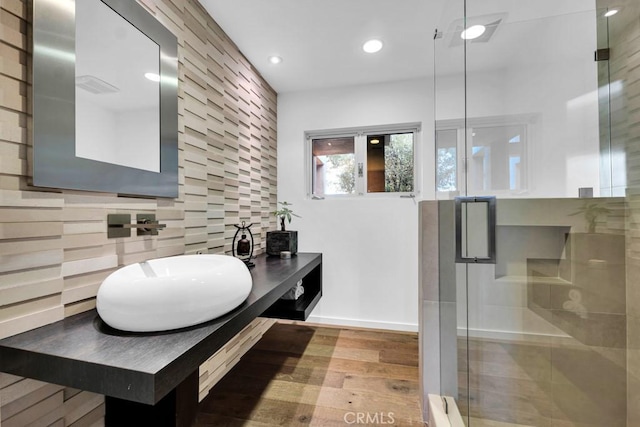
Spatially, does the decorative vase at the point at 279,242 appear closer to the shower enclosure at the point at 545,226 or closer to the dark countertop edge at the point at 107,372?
the shower enclosure at the point at 545,226

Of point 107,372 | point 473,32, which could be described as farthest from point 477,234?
point 107,372

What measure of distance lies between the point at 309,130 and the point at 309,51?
760 millimetres

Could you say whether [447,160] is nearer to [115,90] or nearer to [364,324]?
[364,324]

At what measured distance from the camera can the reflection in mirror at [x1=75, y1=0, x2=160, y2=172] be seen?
99cm

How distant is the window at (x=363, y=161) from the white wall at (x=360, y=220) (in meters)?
0.12

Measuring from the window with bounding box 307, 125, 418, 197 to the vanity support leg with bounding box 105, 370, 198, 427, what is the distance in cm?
208

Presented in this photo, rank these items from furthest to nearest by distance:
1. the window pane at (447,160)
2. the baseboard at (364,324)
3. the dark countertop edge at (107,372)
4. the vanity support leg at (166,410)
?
1. the baseboard at (364,324)
2. the window pane at (447,160)
3. the vanity support leg at (166,410)
4. the dark countertop edge at (107,372)

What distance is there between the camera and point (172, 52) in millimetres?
1378

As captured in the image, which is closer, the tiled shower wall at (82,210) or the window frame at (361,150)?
the tiled shower wall at (82,210)

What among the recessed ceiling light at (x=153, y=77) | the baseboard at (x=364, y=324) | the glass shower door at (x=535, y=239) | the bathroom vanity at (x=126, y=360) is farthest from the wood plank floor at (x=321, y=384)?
the recessed ceiling light at (x=153, y=77)

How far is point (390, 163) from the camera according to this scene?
2672 millimetres

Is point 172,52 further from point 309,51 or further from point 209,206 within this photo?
point 309,51

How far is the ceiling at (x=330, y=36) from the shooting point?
5.47ft

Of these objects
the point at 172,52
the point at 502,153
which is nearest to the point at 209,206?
the point at 172,52
